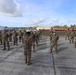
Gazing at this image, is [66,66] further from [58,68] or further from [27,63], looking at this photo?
[27,63]

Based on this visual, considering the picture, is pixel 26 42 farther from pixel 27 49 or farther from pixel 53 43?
pixel 53 43

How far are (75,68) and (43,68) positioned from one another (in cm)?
182

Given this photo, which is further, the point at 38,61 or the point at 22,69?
the point at 38,61

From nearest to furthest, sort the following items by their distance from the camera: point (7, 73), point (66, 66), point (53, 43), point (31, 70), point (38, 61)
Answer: point (7, 73) → point (31, 70) → point (66, 66) → point (38, 61) → point (53, 43)

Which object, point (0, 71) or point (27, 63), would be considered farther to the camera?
point (27, 63)

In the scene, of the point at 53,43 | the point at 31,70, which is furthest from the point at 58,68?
the point at 53,43

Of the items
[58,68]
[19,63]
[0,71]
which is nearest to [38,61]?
[19,63]

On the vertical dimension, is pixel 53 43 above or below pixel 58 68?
above

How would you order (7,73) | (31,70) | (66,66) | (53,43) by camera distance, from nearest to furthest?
(7,73), (31,70), (66,66), (53,43)

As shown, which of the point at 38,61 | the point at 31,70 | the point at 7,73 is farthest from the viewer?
the point at 38,61

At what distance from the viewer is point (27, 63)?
12.4 metres

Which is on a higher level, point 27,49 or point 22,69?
point 27,49

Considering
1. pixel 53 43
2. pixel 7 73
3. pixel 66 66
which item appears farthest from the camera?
pixel 53 43

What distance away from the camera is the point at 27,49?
1237cm
